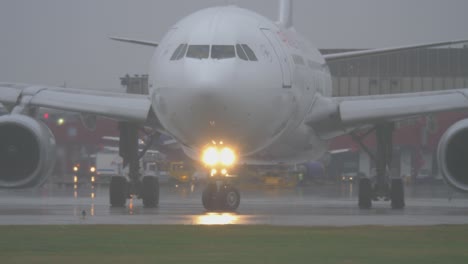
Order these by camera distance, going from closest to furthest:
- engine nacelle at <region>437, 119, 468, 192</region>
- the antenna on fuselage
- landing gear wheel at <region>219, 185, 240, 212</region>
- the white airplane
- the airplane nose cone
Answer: the airplane nose cone < the white airplane < engine nacelle at <region>437, 119, 468, 192</region> < landing gear wheel at <region>219, 185, 240, 212</region> < the antenna on fuselage

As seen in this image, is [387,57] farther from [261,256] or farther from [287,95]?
[261,256]

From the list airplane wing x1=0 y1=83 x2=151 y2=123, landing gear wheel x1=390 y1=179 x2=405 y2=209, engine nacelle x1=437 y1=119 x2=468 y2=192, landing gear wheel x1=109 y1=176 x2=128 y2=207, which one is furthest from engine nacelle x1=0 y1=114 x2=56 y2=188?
landing gear wheel x1=390 y1=179 x2=405 y2=209

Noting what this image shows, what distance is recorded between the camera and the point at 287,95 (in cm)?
2831

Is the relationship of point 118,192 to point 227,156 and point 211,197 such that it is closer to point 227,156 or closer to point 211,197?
point 211,197

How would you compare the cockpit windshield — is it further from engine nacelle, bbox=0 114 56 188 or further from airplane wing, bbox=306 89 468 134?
airplane wing, bbox=306 89 468 134

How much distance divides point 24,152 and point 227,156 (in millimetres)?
4955

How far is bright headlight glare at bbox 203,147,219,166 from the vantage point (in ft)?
90.1

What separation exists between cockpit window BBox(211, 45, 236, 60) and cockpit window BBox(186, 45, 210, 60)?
131 mm

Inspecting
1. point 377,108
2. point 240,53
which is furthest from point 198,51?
point 377,108

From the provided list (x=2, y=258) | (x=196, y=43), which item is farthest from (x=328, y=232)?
(x=196, y=43)

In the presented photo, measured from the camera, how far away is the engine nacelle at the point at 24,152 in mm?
28281

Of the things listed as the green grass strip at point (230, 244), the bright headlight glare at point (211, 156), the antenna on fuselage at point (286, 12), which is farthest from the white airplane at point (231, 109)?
the antenna on fuselage at point (286, 12)

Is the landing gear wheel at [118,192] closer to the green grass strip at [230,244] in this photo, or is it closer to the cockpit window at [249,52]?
the cockpit window at [249,52]

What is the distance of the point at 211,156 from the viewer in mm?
27547
